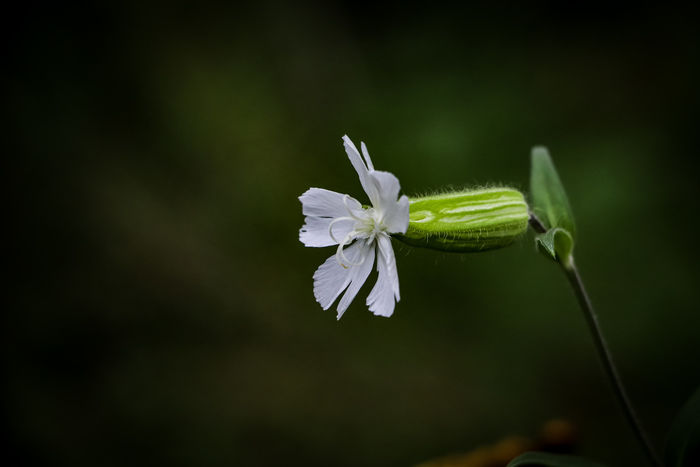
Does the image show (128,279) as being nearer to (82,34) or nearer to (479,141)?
(82,34)

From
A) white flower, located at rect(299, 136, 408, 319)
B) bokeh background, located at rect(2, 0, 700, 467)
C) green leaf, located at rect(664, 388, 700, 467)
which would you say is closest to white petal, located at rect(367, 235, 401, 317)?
white flower, located at rect(299, 136, 408, 319)

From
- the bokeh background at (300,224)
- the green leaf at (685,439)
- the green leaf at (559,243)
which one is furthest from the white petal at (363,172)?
the bokeh background at (300,224)

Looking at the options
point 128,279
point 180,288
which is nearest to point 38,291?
point 128,279

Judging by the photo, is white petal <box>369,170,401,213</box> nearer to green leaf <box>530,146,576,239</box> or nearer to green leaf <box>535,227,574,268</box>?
green leaf <box>535,227,574,268</box>

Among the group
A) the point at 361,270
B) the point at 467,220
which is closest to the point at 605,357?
the point at 467,220

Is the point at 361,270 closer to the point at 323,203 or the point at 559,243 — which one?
the point at 323,203

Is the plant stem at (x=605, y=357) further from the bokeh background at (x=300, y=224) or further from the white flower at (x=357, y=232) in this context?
the bokeh background at (x=300, y=224)
